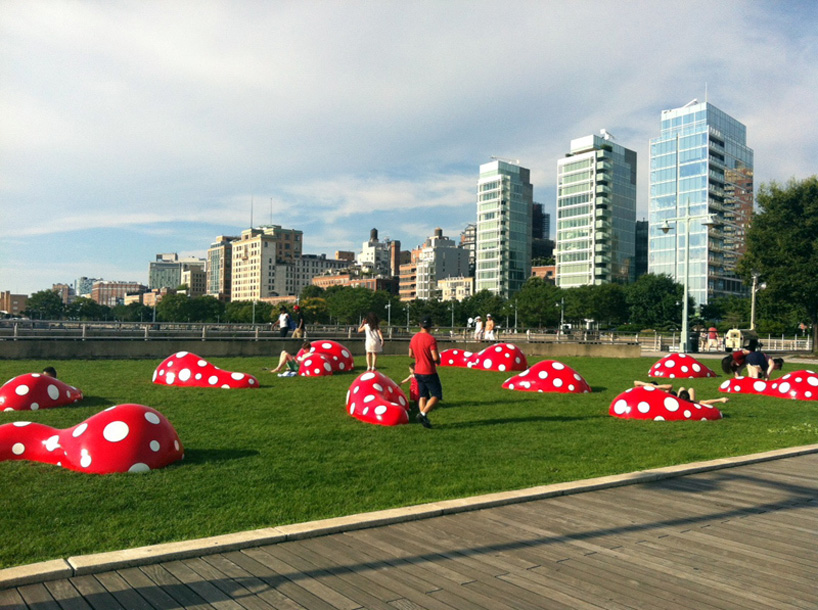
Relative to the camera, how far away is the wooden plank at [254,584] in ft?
15.3

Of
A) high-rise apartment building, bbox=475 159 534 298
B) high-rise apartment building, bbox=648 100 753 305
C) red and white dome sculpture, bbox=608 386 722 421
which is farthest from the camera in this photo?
high-rise apartment building, bbox=475 159 534 298

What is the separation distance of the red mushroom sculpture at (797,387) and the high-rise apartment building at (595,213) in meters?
129

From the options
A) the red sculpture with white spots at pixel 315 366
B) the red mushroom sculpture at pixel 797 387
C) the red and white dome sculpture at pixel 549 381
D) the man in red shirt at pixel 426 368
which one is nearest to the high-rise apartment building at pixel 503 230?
the red sculpture with white spots at pixel 315 366

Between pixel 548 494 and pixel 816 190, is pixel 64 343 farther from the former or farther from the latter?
pixel 816 190

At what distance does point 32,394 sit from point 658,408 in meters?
11.9

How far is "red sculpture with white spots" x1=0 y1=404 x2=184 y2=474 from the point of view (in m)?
8.05

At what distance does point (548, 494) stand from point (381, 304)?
467 ft

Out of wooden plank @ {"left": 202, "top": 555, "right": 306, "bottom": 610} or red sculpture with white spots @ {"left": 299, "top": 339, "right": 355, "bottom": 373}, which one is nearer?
wooden plank @ {"left": 202, "top": 555, "right": 306, "bottom": 610}

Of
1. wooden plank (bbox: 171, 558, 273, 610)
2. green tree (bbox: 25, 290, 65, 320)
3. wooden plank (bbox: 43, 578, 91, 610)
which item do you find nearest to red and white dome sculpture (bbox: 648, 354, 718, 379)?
wooden plank (bbox: 171, 558, 273, 610)

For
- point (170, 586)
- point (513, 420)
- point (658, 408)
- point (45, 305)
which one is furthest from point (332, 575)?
point (45, 305)

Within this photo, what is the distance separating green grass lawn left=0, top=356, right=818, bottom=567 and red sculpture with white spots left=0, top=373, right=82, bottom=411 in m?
0.39

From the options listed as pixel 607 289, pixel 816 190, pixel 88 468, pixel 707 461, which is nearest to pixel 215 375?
pixel 88 468

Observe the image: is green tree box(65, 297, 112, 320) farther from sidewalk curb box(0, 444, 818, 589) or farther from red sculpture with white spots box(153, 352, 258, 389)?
sidewalk curb box(0, 444, 818, 589)

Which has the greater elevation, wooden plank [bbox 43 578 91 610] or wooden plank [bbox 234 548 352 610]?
wooden plank [bbox 43 578 91 610]
